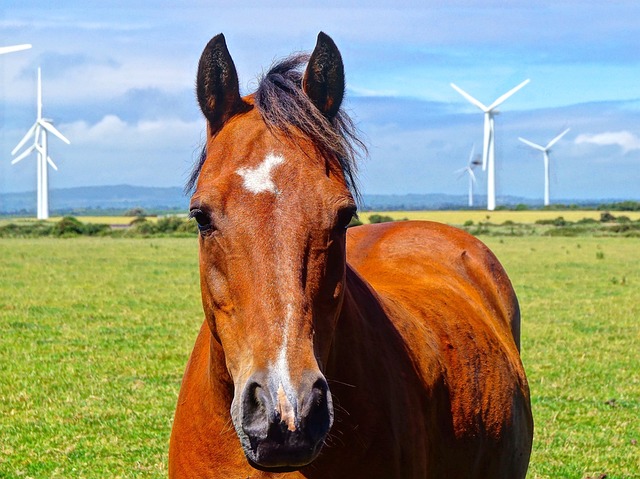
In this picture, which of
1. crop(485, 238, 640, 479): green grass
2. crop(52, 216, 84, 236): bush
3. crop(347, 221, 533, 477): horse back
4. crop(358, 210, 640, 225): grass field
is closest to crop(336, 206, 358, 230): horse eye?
crop(347, 221, 533, 477): horse back

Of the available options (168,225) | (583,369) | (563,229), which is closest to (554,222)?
(563,229)

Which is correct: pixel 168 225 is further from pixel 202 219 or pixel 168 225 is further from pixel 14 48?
pixel 202 219

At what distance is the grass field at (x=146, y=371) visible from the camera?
655 cm

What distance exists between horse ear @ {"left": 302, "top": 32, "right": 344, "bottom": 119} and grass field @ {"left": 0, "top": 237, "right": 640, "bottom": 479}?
4005 mm

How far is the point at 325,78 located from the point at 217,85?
14.7 inches

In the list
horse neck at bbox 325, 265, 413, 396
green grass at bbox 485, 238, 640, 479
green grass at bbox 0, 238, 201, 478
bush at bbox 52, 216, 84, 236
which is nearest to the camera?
horse neck at bbox 325, 265, 413, 396

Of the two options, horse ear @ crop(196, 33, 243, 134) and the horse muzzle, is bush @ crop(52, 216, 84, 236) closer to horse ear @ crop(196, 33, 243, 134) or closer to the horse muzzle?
horse ear @ crop(196, 33, 243, 134)

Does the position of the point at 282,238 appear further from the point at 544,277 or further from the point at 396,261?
the point at 544,277

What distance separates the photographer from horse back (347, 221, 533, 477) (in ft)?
11.5

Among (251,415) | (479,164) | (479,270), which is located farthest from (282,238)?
(479,164)

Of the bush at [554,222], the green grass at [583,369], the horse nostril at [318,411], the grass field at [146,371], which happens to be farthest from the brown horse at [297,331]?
the bush at [554,222]

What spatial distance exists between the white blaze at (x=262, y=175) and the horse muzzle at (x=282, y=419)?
0.62 meters

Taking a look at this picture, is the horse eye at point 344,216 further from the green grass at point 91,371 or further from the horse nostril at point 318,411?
the green grass at point 91,371

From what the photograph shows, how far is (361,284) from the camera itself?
130 inches
